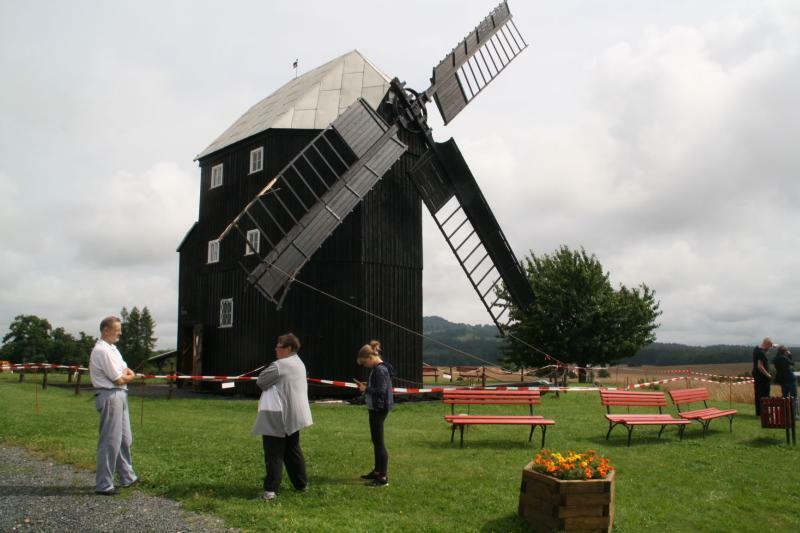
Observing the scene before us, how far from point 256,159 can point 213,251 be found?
410 cm

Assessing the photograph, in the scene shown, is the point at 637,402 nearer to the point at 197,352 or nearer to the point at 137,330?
the point at 197,352

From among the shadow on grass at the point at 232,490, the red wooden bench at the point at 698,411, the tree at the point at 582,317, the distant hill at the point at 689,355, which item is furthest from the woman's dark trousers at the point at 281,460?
the distant hill at the point at 689,355

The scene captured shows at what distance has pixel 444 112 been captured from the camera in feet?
75.9

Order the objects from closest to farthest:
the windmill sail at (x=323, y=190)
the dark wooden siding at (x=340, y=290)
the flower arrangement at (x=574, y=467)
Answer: the flower arrangement at (x=574, y=467) < the windmill sail at (x=323, y=190) < the dark wooden siding at (x=340, y=290)

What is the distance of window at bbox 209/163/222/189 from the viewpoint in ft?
82.7

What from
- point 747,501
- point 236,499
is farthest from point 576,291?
point 236,499

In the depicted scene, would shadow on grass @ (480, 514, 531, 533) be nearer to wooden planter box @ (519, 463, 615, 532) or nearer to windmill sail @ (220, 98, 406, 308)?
wooden planter box @ (519, 463, 615, 532)

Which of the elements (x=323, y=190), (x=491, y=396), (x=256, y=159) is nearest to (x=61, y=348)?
(x=256, y=159)

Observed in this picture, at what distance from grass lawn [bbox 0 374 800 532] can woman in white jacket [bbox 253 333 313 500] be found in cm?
30

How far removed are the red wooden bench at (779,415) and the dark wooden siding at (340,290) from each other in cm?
1130

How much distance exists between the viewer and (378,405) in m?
8.80

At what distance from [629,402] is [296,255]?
924 cm

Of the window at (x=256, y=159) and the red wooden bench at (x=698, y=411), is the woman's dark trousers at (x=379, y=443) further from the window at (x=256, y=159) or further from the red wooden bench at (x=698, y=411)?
the window at (x=256, y=159)

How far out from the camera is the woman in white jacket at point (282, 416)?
312 inches
